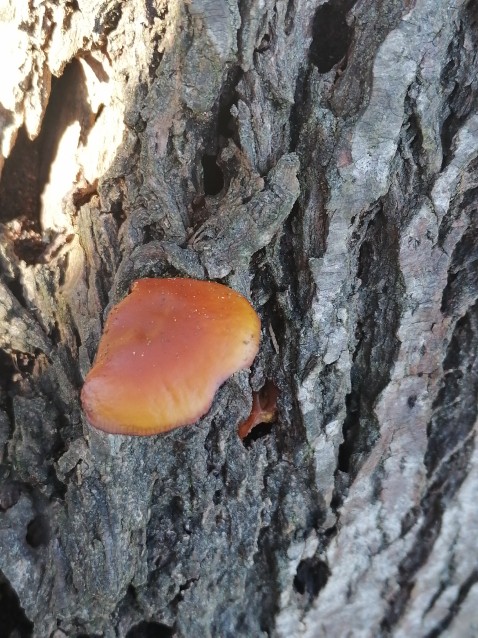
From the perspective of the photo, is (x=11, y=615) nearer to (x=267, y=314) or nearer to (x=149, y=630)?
(x=149, y=630)

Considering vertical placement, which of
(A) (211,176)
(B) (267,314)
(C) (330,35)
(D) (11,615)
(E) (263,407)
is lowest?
(D) (11,615)

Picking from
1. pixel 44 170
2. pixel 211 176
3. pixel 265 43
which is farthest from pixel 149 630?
pixel 265 43

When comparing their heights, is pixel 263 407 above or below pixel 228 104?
below

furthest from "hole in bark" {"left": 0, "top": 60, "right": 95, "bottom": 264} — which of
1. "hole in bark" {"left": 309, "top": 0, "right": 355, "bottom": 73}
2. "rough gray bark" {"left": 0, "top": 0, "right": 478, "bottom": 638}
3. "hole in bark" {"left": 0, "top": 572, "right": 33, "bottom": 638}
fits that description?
"hole in bark" {"left": 0, "top": 572, "right": 33, "bottom": 638}

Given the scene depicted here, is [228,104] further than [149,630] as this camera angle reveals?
No

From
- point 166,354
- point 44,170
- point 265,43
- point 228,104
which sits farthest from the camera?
point 44,170

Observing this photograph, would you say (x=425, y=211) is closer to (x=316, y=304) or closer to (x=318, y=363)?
(x=316, y=304)

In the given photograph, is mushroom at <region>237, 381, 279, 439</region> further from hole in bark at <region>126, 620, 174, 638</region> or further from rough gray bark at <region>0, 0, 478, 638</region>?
hole in bark at <region>126, 620, 174, 638</region>

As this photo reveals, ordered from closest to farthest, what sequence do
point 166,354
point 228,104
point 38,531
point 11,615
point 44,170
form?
point 166,354 → point 228,104 → point 38,531 → point 11,615 → point 44,170
